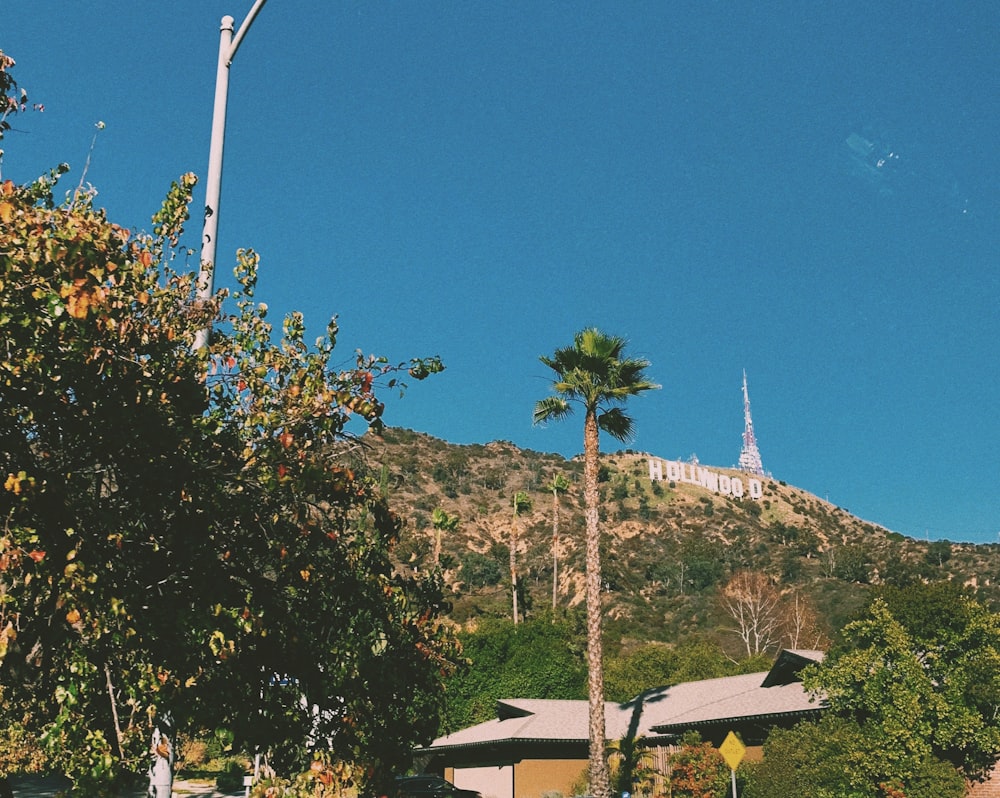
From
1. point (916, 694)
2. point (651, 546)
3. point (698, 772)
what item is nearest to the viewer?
point (916, 694)

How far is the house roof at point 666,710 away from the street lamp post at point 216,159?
2612 centimetres

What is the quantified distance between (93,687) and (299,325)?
3.23m

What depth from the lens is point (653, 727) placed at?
116 feet

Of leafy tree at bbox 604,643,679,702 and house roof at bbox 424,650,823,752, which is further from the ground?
leafy tree at bbox 604,643,679,702

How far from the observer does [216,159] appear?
8625mm

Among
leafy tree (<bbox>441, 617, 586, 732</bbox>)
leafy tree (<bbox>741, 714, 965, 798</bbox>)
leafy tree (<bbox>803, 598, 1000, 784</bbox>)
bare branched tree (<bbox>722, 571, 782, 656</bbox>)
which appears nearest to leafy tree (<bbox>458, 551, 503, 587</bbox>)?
bare branched tree (<bbox>722, 571, 782, 656</bbox>)

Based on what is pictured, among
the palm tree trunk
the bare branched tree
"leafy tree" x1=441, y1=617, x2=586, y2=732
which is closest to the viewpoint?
the palm tree trunk

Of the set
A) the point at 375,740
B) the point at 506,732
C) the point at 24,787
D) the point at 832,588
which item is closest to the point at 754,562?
the point at 832,588

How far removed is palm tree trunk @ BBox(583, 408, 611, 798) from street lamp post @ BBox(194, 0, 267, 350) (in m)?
21.2

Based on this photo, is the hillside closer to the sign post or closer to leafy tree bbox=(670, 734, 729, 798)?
leafy tree bbox=(670, 734, 729, 798)

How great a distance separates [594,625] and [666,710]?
45.9 ft

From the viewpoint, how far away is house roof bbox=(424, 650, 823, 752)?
33094mm

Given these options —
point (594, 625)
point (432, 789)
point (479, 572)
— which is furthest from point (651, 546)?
point (594, 625)

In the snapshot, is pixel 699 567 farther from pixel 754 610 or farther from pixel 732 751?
pixel 732 751
